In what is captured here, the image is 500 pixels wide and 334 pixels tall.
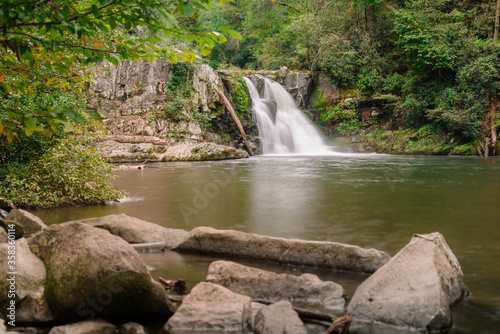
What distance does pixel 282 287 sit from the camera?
12.7 ft

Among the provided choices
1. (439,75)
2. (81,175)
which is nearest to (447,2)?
(439,75)

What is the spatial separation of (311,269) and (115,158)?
19.0 m

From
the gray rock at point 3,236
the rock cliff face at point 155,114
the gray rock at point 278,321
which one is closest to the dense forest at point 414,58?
the rock cliff face at point 155,114

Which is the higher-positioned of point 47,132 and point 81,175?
point 47,132

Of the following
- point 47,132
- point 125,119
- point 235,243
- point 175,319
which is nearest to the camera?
point 47,132

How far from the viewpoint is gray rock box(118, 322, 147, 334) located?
3193 millimetres

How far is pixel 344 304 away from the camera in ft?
12.3

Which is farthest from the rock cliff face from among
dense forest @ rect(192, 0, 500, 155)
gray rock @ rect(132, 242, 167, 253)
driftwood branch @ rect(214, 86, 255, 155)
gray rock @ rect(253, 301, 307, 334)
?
gray rock @ rect(253, 301, 307, 334)

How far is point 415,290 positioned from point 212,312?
5.86 feet

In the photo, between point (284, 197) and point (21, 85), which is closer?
point (21, 85)

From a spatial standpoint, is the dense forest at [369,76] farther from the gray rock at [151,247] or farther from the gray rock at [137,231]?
the gray rock at [151,247]

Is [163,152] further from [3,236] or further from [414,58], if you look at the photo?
[3,236]

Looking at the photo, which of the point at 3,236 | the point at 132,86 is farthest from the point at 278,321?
the point at 132,86

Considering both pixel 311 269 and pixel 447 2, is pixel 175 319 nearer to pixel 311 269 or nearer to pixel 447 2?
pixel 311 269
